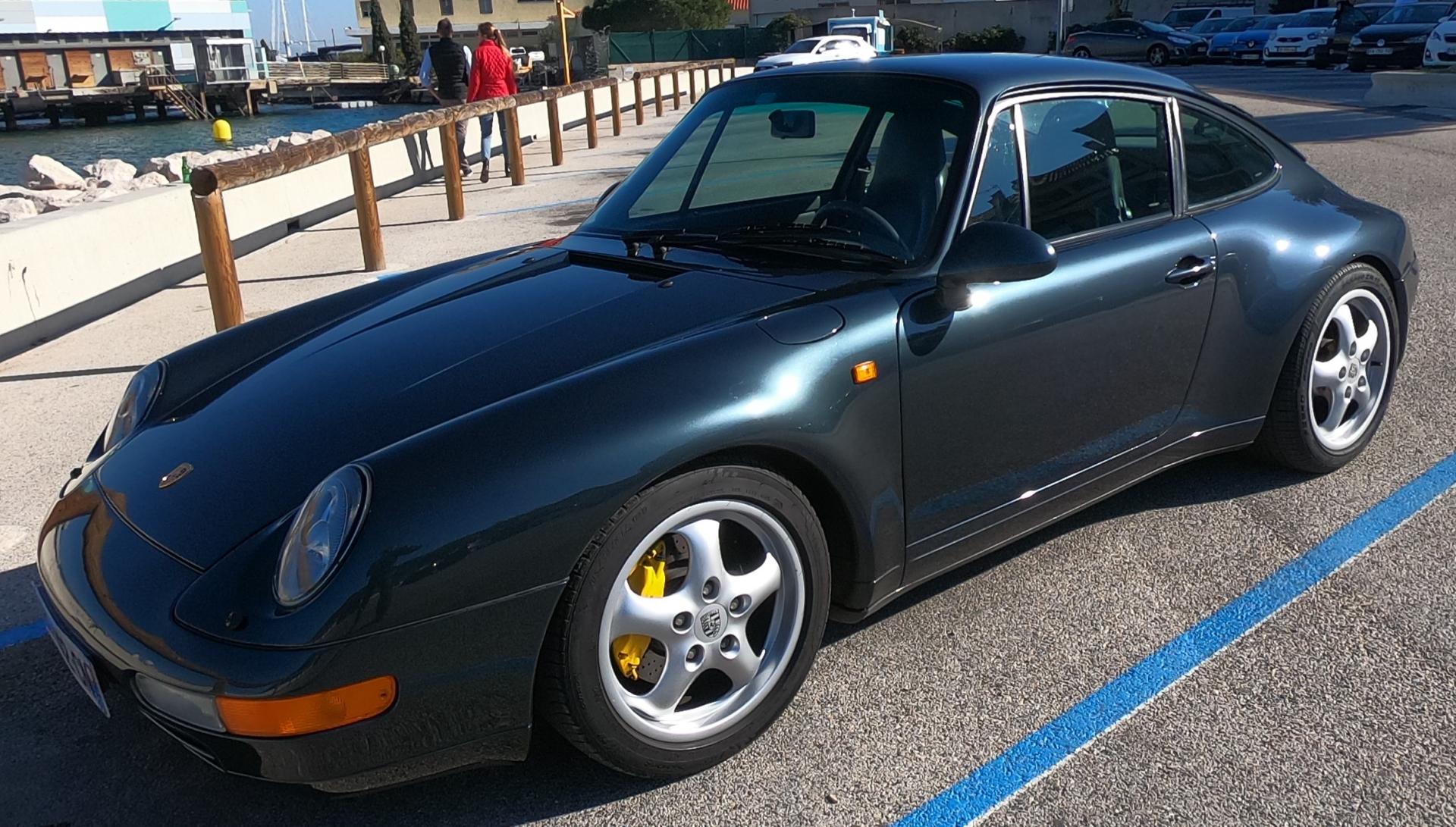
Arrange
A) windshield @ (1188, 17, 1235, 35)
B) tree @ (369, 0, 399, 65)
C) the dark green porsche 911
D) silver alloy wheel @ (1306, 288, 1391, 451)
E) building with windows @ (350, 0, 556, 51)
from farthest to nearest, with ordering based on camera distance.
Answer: building with windows @ (350, 0, 556, 51) → tree @ (369, 0, 399, 65) → windshield @ (1188, 17, 1235, 35) → silver alloy wheel @ (1306, 288, 1391, 451) → the dark green porsche 911

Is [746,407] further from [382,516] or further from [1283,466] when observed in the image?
[1283,466]

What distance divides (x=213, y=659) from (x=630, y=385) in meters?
0.96

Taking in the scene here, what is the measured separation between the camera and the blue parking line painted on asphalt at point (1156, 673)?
2494 millimetres

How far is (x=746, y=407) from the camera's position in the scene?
253cm

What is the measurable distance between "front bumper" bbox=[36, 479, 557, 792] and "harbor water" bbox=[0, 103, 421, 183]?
3285cm

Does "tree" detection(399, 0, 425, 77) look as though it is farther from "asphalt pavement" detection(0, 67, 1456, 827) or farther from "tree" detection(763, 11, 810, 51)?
"asphalt pavement" detection(0, 67, 1456, 827)

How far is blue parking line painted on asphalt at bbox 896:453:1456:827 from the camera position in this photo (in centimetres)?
249

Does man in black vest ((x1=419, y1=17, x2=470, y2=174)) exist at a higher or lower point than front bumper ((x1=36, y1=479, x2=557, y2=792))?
higher

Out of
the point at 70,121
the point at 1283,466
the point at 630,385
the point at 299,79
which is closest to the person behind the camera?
the point at 630,385

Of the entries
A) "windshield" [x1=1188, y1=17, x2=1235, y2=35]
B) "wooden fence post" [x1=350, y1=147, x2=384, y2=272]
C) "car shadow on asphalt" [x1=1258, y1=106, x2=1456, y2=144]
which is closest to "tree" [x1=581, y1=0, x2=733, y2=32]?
"windshield" [x1=1188, y1=17, x2=1235, y2=35]

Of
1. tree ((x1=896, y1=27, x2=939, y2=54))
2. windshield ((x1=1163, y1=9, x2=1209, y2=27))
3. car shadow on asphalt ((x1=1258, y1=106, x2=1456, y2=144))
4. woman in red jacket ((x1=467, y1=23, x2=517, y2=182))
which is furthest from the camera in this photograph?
tree ((x1=896, y1=27, x2=939, y2=54))

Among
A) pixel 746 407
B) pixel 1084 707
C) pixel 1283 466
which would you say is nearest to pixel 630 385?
pixel 746 407

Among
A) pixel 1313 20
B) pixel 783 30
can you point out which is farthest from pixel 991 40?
pixel 1313 20

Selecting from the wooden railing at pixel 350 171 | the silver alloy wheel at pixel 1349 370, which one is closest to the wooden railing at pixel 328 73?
the wooden railing at pixel 350 171
